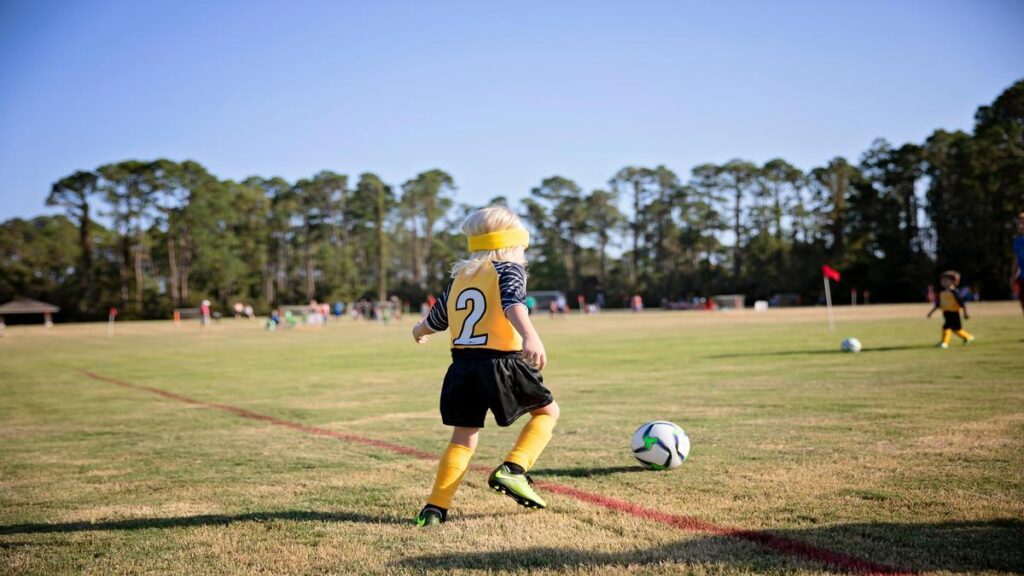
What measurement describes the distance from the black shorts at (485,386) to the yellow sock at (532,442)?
179 millimetres

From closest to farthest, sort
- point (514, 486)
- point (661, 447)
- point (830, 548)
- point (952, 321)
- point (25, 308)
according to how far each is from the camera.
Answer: point (830, 548) → point (514, 486) → point (661, 447) → point (952, 321) → point (25, 308)

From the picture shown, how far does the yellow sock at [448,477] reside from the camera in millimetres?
4625

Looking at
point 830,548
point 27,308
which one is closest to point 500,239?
point 830,548

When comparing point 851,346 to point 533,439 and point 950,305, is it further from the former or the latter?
point 533,439

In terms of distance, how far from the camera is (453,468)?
15.3 ft

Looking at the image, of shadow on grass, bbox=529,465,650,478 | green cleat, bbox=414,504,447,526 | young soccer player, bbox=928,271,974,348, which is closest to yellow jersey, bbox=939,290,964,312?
young soccer player, bbox=928,271,974,348

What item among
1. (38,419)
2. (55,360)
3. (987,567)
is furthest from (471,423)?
(55,360)

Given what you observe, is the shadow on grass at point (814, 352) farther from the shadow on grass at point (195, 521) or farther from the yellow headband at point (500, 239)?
the shadow on grass at point (195, 521)

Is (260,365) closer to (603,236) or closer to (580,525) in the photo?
(580,525)

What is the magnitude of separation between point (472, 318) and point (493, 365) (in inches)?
13.8

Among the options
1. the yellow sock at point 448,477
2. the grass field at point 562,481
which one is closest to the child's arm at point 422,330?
the yellow sock at point 448,477

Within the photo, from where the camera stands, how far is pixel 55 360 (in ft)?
84.7

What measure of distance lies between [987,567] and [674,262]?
319 ft

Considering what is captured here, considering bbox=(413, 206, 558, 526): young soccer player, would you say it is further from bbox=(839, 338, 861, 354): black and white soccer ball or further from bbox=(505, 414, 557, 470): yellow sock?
bbox=(839, 338, 861, 354): black and white soccer ball
